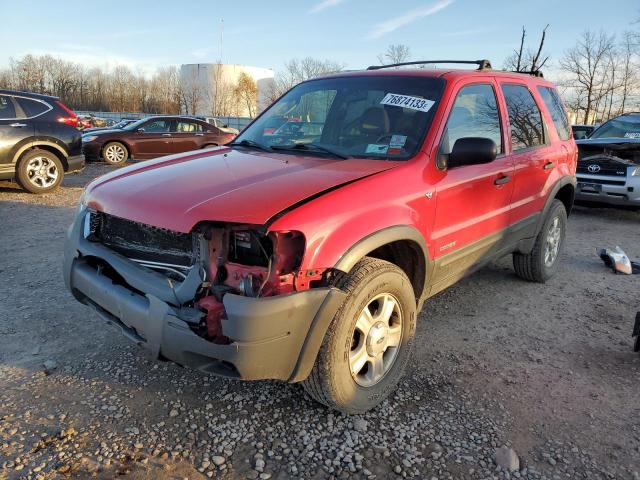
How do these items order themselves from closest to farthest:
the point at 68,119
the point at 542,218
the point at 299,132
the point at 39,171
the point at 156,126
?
1. the point at 299,132
2. the point at 542,218
3. the point at 39,171
4. the point at 68,119
5. the point at 156,126

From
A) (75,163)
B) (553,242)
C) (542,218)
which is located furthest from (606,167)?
(75,163)

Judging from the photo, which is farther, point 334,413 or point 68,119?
point 68,119

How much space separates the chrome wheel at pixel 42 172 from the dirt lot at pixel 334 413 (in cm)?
495

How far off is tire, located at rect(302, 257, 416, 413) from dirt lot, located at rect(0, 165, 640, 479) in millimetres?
175

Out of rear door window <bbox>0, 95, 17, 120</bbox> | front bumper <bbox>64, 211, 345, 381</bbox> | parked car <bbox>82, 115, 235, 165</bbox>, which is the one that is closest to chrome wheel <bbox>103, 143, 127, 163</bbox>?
parked car <bbox>82, 115, 235, 165</bbox>

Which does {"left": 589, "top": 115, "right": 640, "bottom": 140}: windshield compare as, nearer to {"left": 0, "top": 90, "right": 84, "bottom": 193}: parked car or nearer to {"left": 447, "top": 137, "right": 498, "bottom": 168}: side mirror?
{"left": 447, "top": 137, "right": 498, "bottom": 168}: side mirror

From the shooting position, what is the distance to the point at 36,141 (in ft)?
27.1

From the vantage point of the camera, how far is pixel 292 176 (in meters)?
2.62

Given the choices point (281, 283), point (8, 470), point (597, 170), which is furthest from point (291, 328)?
point (597, 170)

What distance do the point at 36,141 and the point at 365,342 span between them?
792 cm

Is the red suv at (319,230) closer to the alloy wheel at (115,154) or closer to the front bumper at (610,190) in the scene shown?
the front bumper at (610,190)

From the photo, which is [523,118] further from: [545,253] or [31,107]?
[31,107]

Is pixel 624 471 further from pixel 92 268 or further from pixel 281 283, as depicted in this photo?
pixel 92 268

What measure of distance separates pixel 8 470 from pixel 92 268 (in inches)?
42.7
